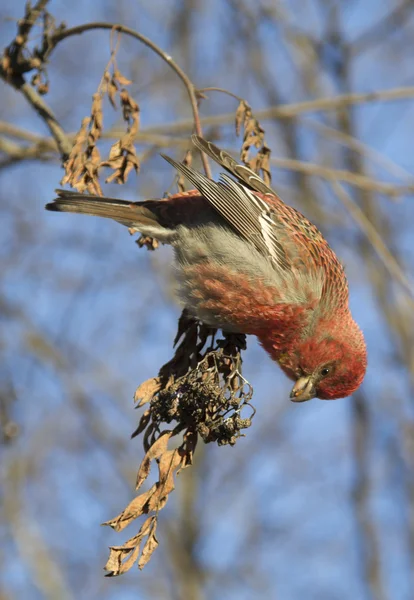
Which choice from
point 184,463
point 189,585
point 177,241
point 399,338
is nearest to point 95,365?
point 189,585

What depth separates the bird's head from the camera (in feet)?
13.6

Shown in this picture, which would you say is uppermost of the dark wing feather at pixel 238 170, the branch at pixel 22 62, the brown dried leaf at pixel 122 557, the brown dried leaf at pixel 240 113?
the branch at pixel 22 62

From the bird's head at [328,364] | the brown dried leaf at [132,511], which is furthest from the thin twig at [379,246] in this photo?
the brown dried leaf at [132,511]

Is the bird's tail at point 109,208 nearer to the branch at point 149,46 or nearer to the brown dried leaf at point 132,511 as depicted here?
the branch at point 149,46

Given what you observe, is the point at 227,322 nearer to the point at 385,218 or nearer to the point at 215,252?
the point at 215,252

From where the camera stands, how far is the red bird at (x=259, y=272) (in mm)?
4078

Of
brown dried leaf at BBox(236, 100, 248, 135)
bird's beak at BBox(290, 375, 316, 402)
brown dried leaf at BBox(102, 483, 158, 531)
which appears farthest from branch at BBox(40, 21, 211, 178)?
brown dried leaf at BBox(102, 483, 158, 531)

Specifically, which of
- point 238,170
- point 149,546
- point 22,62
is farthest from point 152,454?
point 22,62

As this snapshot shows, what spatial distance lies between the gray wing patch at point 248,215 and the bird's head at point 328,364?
46cm

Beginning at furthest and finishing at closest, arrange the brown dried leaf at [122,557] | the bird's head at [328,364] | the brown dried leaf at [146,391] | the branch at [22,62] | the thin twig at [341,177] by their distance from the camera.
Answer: the thin twig at [341,177], the bird's head at [328,364], the branch at [22,62], the brown dried leaf at [146,391], the brown dried leaf at [122,557]

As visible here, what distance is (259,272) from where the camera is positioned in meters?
4.18

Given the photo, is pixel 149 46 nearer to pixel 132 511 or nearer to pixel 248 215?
pixel 248 215

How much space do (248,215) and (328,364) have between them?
927 mm

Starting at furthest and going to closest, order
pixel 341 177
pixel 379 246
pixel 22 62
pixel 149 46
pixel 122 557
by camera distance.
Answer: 1. pixel 341 177
2. pixel 379 246
3. pixel 22 62
4. pixel 149 46
5. pixel 122 557
